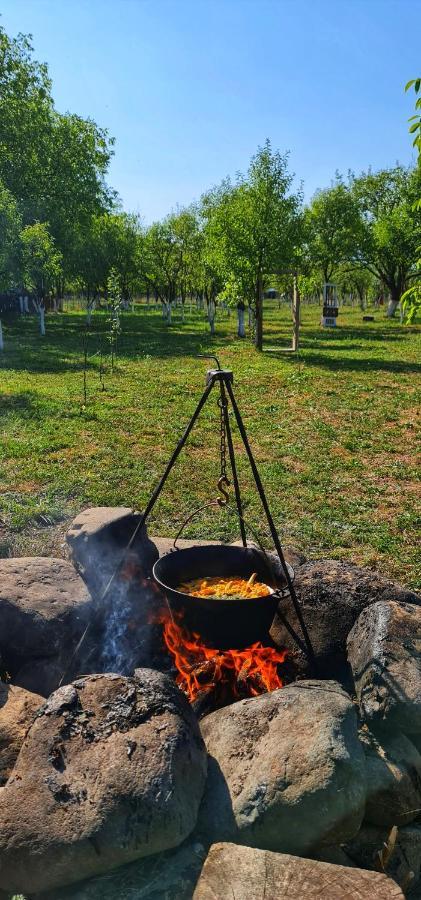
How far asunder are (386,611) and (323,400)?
37.9 feet

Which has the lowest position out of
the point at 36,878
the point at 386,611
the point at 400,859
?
the point at 400,859

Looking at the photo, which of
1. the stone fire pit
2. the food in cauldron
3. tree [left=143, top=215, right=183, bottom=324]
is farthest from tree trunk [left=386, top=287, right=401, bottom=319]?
the stone fire pit

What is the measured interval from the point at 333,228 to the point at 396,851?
46374 mm

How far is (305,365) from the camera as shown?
68.1 feet

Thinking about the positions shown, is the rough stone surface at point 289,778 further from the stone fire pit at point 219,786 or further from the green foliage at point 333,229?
the green foliage at point 333,229

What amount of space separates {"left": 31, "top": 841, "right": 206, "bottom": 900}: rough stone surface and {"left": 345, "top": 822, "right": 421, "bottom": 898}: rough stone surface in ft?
2.67

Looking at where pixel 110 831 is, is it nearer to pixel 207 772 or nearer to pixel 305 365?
pixel 207 772

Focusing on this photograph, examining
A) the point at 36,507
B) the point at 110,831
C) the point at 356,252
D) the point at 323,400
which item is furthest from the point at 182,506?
the point at 356,252

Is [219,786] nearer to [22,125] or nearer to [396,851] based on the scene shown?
[396,851]

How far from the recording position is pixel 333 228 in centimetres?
4534

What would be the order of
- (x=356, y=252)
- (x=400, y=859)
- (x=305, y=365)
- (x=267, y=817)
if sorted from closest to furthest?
(x=267, y=817) → (x=400, y=859) → (x=305, y=365) → (x=356, y=252)

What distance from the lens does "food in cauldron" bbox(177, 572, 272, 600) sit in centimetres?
438

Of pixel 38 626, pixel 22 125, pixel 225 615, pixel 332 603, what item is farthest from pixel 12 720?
pixel 22 125

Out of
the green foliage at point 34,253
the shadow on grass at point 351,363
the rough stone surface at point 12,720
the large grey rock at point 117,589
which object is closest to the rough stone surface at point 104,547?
the large grey rock at point 117,589
